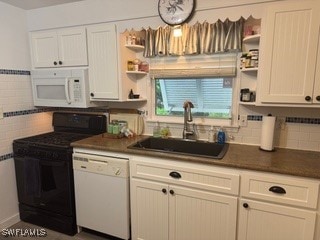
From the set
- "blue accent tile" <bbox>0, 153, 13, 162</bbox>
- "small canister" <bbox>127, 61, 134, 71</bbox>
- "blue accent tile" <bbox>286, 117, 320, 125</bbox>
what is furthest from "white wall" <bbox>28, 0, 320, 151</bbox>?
"blue accent tile" <bbox>0, 153, 13, 162</bbox>

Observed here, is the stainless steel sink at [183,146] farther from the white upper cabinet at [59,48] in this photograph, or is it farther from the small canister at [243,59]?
the white upper cabinet at [59,48]

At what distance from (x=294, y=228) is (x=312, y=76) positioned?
3.64 ft

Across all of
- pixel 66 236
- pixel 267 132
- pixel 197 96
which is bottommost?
pixel 66 236

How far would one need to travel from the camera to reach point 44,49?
2.63 meters

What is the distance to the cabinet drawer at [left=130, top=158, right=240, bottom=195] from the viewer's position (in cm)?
177

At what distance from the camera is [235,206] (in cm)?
176

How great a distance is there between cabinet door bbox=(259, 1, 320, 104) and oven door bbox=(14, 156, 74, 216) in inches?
79.2

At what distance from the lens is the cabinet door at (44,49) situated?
8.45ft

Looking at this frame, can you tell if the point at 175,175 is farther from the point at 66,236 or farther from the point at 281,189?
the point at 66,236

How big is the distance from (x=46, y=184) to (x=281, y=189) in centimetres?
223

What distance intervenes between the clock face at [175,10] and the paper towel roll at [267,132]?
1127 mm

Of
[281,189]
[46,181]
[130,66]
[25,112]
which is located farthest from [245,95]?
[25,112]

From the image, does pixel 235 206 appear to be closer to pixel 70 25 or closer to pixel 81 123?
pixel 81 123

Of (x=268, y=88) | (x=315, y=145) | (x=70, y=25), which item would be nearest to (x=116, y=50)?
(x=70, y=25)
